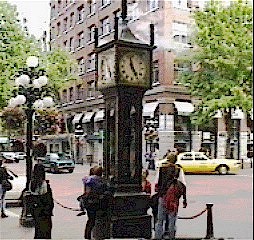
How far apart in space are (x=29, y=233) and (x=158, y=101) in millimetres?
902

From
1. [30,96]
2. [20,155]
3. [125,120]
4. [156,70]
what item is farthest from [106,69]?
[20,155]

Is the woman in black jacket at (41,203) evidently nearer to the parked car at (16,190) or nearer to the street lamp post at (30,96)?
the street lamp post at (30,96)

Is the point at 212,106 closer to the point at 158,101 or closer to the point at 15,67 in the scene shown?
the point at 158,101

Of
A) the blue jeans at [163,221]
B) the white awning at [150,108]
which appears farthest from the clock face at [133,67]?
the blue jeans at [163,221]

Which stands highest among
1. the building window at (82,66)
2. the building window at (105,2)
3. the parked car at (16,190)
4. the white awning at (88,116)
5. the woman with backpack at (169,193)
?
the building window at (105,2)

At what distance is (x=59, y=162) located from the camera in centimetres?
427

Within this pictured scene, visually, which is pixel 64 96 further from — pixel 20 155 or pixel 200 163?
pixel 200 163

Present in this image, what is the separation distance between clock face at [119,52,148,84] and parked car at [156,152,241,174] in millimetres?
382

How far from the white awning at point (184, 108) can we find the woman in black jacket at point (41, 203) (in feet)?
2.45

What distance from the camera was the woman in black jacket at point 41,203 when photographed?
7.79 feet

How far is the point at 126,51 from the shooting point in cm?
224

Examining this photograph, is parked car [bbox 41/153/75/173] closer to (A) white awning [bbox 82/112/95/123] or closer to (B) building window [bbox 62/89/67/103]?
(B) building window [bbox 62/89/67/103]

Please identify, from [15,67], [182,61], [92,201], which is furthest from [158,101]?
[15,67]

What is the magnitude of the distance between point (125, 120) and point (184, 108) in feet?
1.36
